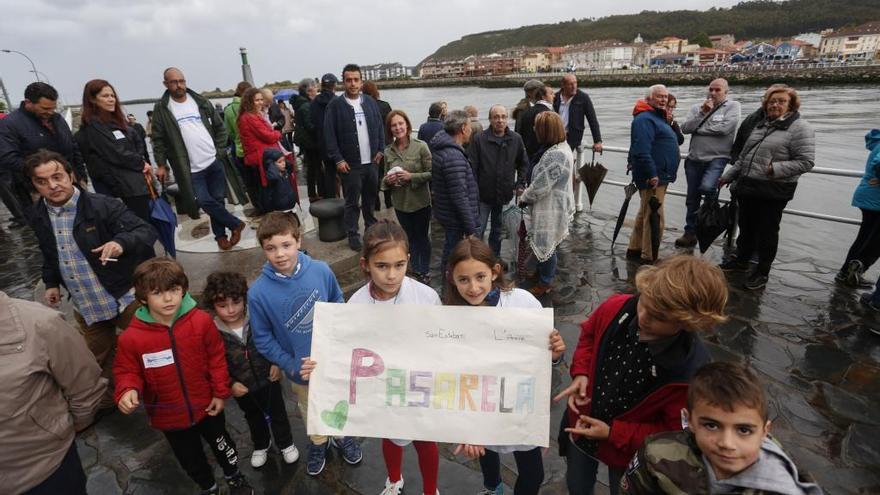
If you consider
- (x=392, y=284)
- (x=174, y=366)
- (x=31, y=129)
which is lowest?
(x=174, y=366)

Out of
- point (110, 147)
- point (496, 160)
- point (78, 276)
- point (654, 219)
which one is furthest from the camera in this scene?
point (654, 219)

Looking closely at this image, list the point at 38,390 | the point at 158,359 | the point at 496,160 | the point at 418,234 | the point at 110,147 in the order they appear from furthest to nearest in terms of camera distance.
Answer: the point at 418,234
the point at 496,160
the point at 110,147
the point at 158,359
the point at 38,390

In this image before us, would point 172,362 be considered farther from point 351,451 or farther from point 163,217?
point 163,217

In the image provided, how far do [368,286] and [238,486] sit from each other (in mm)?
1455

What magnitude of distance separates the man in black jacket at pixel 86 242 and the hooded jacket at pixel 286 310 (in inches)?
44.2

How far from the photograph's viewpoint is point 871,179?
3.86m

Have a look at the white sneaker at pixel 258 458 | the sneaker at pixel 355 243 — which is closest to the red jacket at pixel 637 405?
the white sneaker at pixel 258 458

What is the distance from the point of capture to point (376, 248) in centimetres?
206

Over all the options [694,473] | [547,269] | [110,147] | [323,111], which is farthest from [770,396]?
[323,111]

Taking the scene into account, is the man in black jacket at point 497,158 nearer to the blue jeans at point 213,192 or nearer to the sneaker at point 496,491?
the blue jeans at point 213,192

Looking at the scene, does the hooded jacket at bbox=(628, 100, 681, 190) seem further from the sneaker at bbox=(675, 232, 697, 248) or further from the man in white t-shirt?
the man in white t-shirt

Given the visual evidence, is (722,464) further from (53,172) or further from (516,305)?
(53,172)

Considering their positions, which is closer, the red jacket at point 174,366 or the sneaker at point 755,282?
the red jacket at point 174,366

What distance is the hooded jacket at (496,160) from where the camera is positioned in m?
4.57
